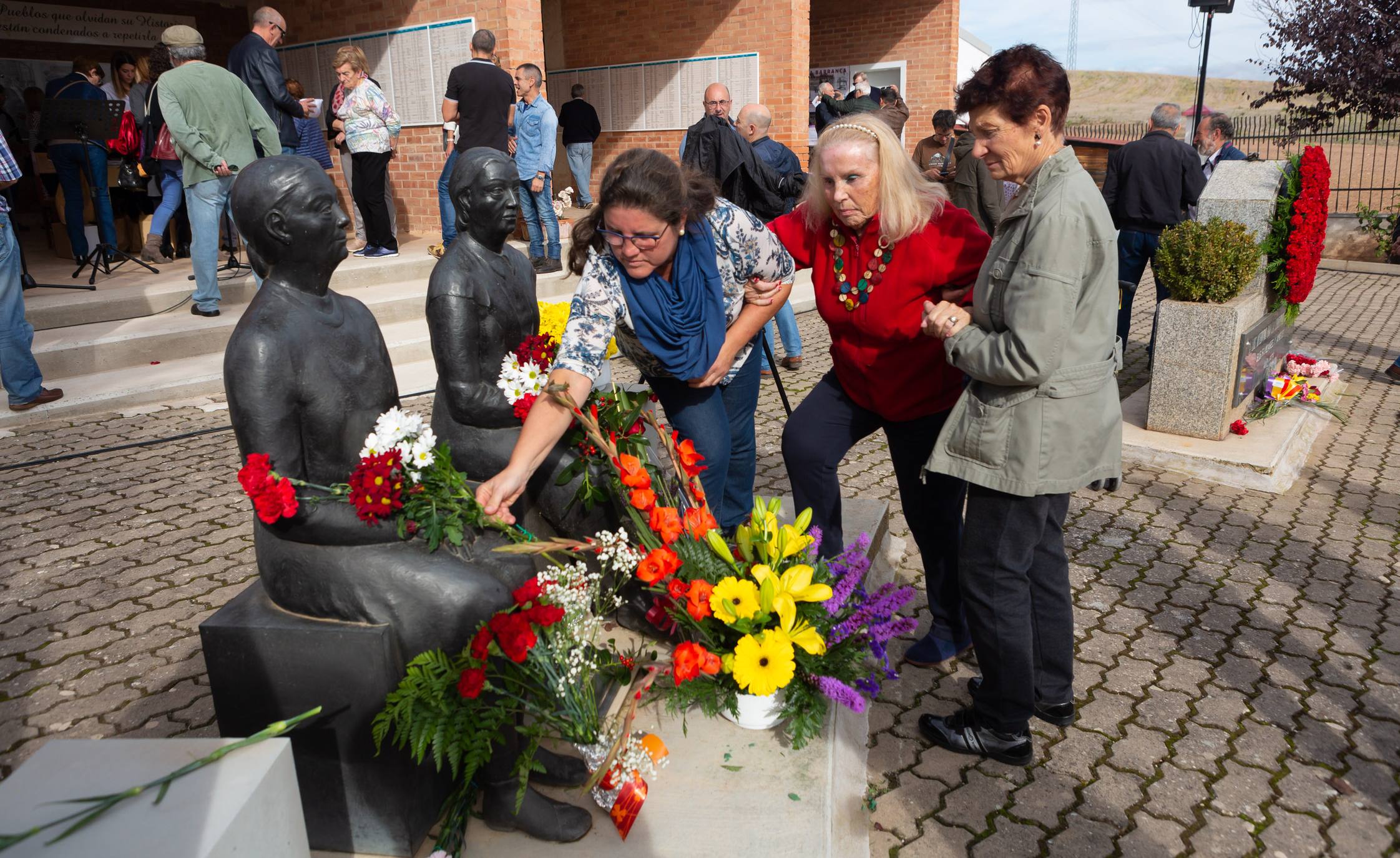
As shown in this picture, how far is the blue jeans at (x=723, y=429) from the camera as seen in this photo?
3.29m

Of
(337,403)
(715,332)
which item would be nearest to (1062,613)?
(715,332)

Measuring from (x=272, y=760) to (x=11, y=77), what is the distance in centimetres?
1476

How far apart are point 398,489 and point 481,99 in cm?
700

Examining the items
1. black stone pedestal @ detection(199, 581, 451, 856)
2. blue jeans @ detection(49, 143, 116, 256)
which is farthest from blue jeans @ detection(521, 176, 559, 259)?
black stone pedestal @ detection(199, 581, 451, 856)

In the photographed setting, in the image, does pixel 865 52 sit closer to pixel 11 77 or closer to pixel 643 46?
pixel 643 46

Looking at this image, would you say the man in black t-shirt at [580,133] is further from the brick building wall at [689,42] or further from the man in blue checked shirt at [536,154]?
the man in blue checked shirt at [536,154]

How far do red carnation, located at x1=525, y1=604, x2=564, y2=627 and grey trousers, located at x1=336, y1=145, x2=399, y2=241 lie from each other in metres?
7.80

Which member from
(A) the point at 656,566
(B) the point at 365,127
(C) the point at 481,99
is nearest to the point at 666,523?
(A) the point at 656,566

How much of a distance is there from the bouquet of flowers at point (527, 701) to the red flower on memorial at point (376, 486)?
0.34 m

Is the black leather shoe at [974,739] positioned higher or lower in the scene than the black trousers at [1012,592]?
lower

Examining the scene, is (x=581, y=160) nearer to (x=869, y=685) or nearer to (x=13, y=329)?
(x=13, y=329)

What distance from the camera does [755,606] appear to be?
2672 mm

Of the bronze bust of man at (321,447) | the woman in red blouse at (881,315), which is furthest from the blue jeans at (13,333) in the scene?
the woman in red blouse at (881,315)

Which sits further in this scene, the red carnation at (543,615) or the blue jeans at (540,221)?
the blue jeans at (540,221)
